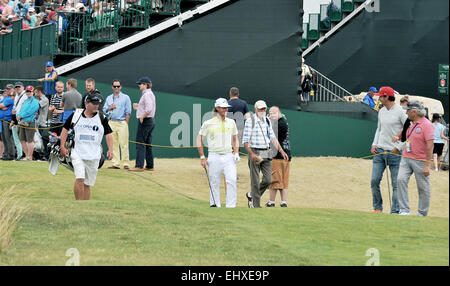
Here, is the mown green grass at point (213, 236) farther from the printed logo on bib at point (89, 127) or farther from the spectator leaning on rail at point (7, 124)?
the spectator leaning on rail at point (7, 124)

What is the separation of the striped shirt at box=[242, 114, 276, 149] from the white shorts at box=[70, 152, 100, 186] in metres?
2.79

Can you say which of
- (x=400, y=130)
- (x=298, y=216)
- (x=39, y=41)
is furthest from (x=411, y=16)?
(x=298, y=216)

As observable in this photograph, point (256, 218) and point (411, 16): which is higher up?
point (411, 16)

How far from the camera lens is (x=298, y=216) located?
44.5 feet

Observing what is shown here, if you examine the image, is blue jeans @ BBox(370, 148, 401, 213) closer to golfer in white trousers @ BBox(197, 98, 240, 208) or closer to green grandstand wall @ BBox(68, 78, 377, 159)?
golfer in white trousers @ BBox(197, 98, 240, 208)

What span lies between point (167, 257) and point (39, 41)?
55.5 feet

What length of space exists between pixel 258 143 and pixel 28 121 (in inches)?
306

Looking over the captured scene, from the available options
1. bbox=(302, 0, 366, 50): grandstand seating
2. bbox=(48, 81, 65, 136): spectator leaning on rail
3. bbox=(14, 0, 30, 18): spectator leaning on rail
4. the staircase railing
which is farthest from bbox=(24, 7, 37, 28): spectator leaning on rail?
bbox=(302, 0, 366, 50): grandstand seating

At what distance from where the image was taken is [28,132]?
21484 mm

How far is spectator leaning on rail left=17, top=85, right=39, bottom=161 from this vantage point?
21297 millimetres

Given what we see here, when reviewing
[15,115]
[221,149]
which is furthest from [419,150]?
[15,115]

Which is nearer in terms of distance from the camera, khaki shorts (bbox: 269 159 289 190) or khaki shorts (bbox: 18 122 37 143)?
khaki shorts (bbox: 269 159 289 190)

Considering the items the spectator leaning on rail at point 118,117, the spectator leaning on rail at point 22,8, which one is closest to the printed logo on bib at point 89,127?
the spectator leaning on rail at point 118,117

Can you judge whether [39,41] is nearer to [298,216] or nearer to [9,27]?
[9,27]
